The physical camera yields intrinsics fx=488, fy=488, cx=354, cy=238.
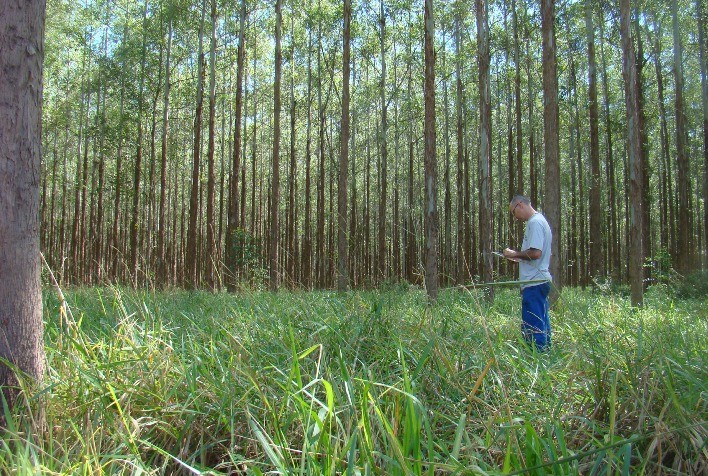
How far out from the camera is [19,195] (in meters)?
2.24

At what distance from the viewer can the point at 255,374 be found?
2250 mm

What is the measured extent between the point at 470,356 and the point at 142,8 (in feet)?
66.0

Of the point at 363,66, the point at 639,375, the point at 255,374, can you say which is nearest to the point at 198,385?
the point at 255,374

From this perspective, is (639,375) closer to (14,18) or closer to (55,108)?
(14,18)

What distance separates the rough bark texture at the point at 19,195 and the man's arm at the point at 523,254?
3.05 metres

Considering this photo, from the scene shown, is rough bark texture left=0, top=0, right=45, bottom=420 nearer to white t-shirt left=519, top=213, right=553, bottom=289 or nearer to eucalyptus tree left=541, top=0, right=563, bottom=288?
white t-shirt left=519, top=213, right=553, bottom=289

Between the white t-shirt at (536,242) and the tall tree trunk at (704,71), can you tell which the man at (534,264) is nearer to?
the white t-shirt at (536,242)

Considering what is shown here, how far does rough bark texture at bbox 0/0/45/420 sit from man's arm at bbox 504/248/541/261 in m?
3.05

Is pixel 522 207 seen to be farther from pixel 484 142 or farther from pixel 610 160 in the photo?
pixel 610 160

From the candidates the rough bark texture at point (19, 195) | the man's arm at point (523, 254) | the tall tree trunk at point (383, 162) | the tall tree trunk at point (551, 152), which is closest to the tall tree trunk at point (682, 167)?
the tall tree trunk at point (383, 162)

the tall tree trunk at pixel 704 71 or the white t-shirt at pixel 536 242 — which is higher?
the tall tree trunk at pixel 704 71

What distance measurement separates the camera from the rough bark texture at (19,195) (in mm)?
2189

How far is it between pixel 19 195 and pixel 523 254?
11.2 feet

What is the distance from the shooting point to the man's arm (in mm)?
3864
